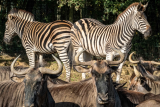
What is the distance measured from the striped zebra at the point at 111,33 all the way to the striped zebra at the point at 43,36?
32 centimetres

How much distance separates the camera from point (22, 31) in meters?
10.3

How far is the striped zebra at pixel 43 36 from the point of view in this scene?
9.19 meters

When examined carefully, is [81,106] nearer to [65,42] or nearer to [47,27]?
[65,42]

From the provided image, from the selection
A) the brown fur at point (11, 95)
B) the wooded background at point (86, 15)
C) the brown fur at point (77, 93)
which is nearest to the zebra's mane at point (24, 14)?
the wooded background at point (86, 15)

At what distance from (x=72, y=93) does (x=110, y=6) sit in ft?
24.2

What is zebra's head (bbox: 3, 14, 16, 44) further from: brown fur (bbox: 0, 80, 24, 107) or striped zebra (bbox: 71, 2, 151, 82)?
brown fur (bbox: 0, 80, 24, 107)

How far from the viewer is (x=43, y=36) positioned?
9547 mm

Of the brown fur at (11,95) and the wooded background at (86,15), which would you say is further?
the wooded background at (86,15)

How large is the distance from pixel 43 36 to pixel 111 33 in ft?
7.24

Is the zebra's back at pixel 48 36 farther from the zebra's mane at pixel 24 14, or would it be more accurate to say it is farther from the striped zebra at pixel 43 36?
the zebra's mane at pixel 24 14

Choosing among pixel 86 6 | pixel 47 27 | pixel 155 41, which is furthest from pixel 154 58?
pixel 47 27

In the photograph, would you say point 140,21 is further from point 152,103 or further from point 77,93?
point 152,103

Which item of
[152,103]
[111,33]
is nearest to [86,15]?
[111,33]

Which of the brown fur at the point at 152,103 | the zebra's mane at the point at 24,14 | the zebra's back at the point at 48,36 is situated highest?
the zebra's mane at the point at 24,14
